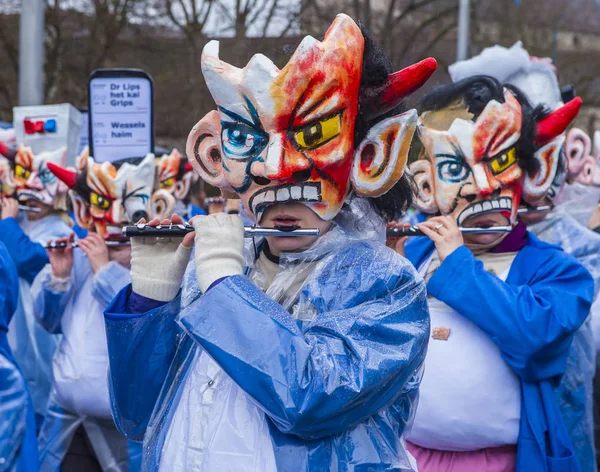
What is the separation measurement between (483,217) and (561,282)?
0.39m

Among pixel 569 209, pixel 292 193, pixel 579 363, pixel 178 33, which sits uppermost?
pixel 178 33

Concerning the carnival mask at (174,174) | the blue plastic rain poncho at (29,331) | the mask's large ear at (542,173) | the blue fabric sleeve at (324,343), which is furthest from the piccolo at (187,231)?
the blue plastic rain poncho at (29,331)

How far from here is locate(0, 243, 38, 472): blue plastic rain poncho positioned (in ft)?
9.64

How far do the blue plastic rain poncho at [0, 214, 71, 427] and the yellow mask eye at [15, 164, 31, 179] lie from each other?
38cm

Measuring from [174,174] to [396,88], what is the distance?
326 centimetres

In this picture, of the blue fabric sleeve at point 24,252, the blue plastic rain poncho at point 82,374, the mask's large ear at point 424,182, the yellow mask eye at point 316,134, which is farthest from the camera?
the blue fabric sleeve at point 24,252

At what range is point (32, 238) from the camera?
19.3 ft

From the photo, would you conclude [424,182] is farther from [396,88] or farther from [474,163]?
[396,88]

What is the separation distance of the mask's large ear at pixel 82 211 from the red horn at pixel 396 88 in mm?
2688

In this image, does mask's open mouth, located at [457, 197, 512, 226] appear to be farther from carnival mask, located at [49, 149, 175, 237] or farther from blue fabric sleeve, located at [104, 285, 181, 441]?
carnival mask, located at [49, 149, 175, 237]

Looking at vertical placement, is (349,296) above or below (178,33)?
below

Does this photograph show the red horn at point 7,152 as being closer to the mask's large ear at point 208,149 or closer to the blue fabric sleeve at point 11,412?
the blue fabric sleeve at point 11,412

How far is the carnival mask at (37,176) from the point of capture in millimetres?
5789

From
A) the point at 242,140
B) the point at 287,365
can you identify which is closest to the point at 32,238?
the point at 242,140
